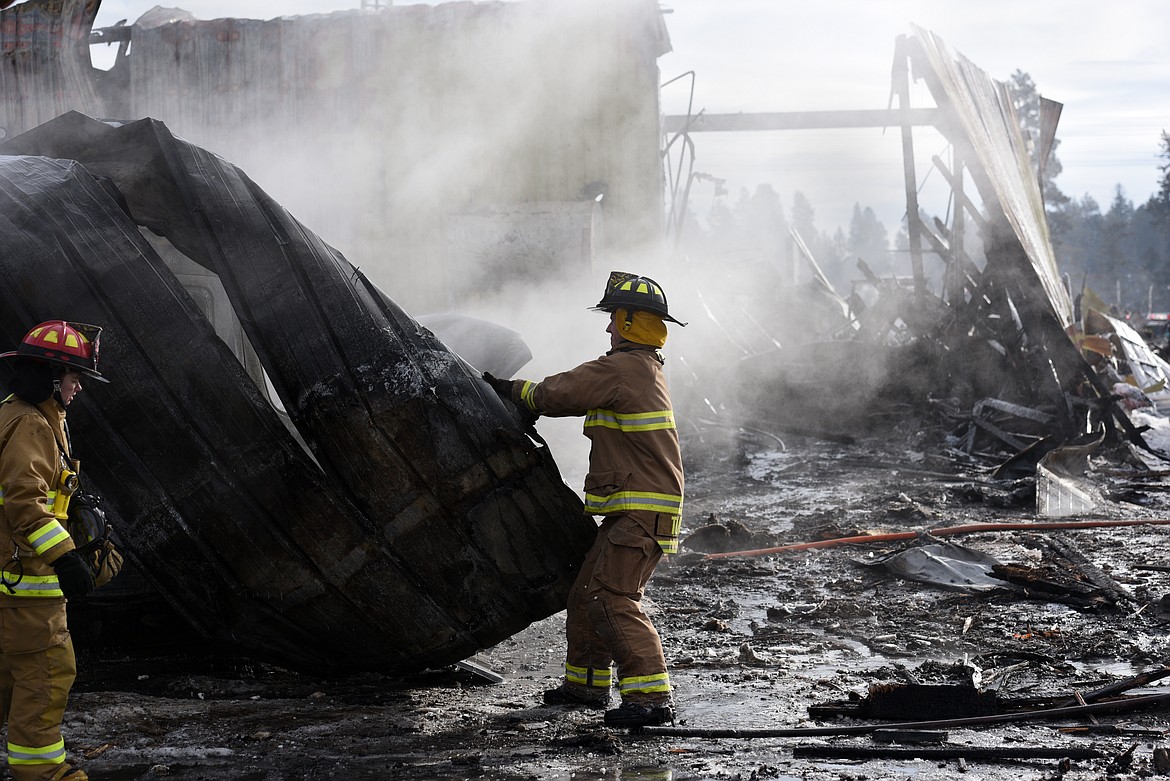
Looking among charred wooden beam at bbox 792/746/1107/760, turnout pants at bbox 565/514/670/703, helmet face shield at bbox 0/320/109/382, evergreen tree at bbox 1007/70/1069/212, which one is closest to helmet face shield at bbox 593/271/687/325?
turnout pants at bbox 565/514/670/703

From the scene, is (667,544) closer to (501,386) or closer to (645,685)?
(645,685)

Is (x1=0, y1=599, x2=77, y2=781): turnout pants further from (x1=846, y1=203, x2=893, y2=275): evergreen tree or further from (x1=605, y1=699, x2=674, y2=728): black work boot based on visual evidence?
(x1=846, y1=203, x2=893, y2=275): evergreen tree

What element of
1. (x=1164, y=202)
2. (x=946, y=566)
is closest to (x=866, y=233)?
(x=1164, y=202)

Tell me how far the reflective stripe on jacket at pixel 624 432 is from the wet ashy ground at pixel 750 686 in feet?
2.77

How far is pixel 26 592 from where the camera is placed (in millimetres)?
2967

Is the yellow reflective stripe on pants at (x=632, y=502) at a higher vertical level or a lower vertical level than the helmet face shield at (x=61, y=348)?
lower

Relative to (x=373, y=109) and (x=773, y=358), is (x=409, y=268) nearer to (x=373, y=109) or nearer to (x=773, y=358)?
(x=373, y=109)

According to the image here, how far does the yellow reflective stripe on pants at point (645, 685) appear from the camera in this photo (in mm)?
3781

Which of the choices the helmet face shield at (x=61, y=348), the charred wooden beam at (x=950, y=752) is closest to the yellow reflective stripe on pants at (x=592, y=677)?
the charred wooden beam at (x=950, y=752)

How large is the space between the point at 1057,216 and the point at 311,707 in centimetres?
5886

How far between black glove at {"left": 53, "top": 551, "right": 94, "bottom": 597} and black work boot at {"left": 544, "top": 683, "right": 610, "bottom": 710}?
74.8 inches

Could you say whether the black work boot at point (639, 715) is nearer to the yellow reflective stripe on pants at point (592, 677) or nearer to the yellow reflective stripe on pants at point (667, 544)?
the yellow reflective stripe on pants at point (592, 677)

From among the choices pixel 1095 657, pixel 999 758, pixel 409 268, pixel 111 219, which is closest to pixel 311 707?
pixel 111 219

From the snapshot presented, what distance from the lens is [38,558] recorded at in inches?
117
